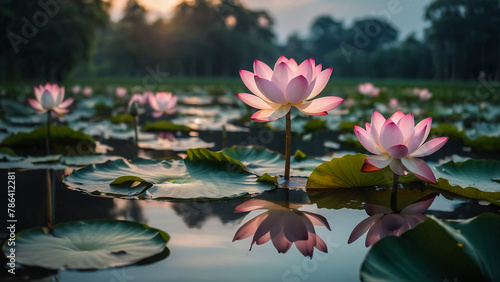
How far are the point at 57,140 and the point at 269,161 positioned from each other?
4.44 feet

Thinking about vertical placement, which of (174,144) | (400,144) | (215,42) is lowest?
(174,144)

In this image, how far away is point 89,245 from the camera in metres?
0.83

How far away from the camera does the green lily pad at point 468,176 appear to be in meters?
1.27

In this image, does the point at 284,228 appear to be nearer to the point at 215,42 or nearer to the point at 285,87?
the point at 285,87

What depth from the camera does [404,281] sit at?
27.0 inches

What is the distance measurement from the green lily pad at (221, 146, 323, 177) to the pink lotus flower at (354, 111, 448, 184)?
0.46 m

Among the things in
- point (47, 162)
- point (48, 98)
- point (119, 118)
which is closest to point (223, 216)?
point (47, 162)

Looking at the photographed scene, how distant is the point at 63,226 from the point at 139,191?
35 centimetres

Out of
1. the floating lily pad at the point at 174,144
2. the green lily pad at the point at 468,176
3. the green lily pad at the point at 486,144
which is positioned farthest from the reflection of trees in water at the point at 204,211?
the green lily pad at the point at 486,144

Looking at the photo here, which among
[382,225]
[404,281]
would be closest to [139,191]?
[382,225]

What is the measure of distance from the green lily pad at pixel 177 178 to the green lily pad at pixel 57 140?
73cm

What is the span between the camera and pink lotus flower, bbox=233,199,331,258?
89 cm

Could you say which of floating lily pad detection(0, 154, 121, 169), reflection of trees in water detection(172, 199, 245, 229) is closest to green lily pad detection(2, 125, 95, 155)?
floating lily pad detection(0, 154, 121, 169)

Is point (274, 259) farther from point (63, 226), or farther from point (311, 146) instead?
point (311, 146)
